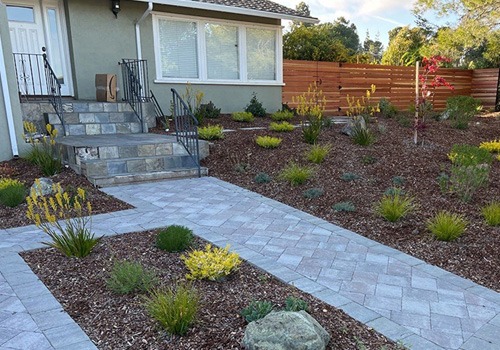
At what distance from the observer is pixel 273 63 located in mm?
11344

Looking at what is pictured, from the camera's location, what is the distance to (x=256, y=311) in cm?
231

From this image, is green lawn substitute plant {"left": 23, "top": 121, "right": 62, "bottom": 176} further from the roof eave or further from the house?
the roof eave

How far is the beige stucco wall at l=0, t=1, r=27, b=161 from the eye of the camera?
6086 mm

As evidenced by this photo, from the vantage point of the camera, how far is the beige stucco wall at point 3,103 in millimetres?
6086

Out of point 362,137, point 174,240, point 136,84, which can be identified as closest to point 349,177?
point 362,137

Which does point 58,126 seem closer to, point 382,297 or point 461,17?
point 382,297

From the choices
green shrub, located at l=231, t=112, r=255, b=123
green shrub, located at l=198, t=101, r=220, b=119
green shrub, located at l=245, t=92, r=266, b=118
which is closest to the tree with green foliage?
green shrub, located at l=245, t=92, r=266, b=118

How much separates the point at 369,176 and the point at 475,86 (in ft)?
48.1

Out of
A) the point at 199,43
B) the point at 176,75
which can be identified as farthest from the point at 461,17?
the point at 176,75

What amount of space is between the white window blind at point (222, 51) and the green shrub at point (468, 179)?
717 cm

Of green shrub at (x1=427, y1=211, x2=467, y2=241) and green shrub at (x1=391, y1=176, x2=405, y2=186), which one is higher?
green shrub at (x1=391, y1=176, x2=405, y2=186)

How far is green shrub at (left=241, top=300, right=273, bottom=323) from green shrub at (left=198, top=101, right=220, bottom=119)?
7.41 metres

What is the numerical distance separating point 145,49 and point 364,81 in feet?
26.5

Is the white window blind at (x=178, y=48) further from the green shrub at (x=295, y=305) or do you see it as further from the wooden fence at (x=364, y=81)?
the green shrub at (x=295, y=305)
